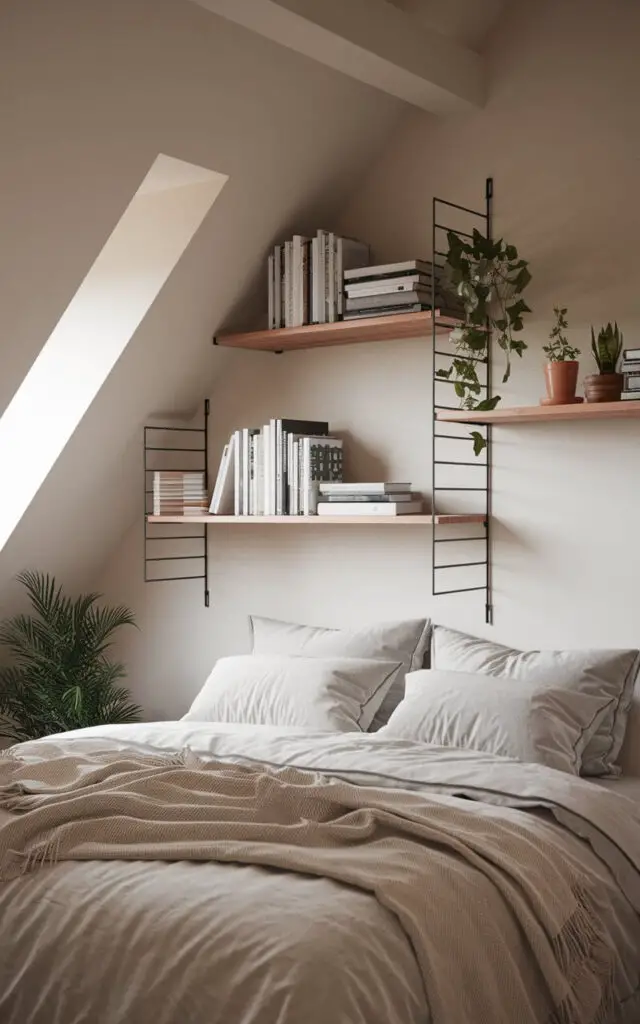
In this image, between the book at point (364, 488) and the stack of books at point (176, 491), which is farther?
the stack of books at point (176, 491)

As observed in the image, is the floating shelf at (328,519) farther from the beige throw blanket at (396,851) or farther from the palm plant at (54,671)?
the beige throw blanket at (396,851)

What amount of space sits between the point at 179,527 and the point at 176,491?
0.93ft

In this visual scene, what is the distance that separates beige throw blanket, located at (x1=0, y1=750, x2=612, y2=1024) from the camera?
2.17 metres

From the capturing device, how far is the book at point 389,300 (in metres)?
3.73

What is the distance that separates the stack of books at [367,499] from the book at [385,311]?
0.56 meters

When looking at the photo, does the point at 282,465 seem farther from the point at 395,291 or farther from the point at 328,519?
the point at 395,291

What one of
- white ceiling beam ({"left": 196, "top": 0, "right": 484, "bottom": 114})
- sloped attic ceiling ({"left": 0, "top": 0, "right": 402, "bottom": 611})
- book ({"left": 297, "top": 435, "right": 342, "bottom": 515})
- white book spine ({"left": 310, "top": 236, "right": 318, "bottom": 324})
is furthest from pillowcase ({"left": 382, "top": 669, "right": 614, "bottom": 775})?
white ceiling beam ({"left": 196, "top": 0, "right": 484, "bottom": 114})

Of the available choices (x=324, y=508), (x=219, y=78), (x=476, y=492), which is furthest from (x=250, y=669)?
(x=219, y=78)

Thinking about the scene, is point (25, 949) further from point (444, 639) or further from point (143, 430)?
point (143, 430)

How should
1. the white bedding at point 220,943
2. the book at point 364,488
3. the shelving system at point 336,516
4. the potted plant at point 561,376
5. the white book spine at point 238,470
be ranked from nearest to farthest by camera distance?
the white bedding at point 220,943, the potted plant at point 561,376, the shelving system at point 336,516, the book at point 364,488, the white book spine at point 238,470

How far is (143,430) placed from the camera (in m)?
4.44

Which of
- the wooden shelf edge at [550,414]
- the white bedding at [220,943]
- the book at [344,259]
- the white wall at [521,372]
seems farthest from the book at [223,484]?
the white bedding at [220,943]

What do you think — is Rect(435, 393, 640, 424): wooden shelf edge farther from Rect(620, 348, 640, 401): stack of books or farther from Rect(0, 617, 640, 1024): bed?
Rect(0, 617, 640, 1024): bed

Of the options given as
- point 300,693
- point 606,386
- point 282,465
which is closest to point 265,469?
point 282,465
